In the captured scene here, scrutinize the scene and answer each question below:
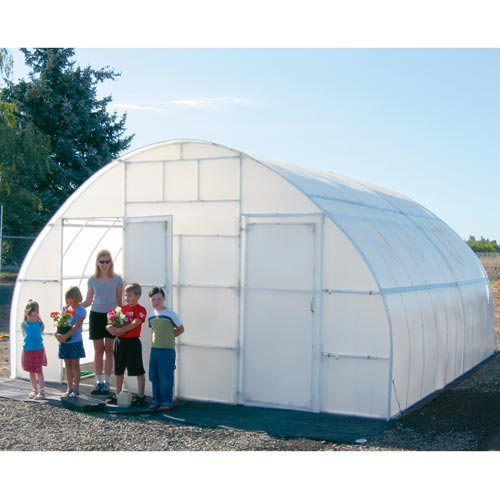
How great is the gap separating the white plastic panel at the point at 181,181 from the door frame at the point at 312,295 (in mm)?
1005

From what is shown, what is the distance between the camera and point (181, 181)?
36.4 feet

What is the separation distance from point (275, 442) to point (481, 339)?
7832mm

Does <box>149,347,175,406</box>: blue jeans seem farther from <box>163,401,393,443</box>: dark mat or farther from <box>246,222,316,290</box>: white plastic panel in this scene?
<box>246,222,316,290</box>: white plastic panel

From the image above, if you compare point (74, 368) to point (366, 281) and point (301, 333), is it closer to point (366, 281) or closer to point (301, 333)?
point (301, 333)

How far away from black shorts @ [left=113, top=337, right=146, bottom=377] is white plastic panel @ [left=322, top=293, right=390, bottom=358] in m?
2.58

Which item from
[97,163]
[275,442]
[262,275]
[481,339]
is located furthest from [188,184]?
[97,163]

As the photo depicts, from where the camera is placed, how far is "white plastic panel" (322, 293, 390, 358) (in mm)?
9453

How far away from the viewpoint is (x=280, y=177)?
10.3 metres

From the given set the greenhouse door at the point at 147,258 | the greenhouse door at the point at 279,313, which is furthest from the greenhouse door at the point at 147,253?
the greenhouse door at the point at 279,313

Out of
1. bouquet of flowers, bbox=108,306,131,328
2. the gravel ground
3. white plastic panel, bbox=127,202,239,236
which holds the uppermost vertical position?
white plastic panel, bbox=127,202,239,236

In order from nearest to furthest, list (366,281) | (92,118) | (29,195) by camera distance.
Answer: (366,281) → (29,195) → (92,118)

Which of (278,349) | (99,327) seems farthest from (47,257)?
(278,349)

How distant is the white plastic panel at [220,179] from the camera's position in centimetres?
1066

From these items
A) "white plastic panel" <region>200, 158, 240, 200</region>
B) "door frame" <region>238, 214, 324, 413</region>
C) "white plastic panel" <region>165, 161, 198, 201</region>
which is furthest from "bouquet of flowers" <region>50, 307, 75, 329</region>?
"white plastic panel" <region>200, 158, 240, 200</region>
